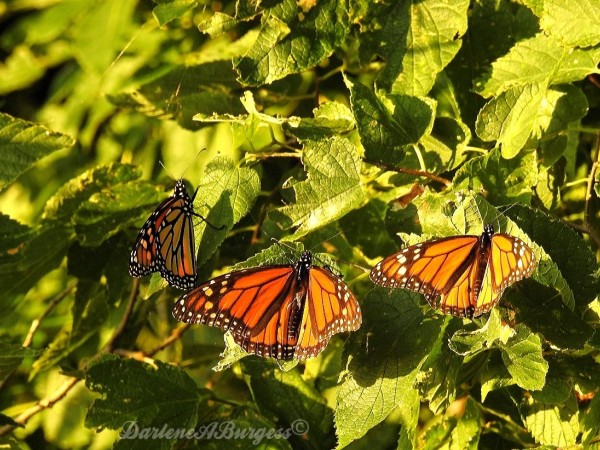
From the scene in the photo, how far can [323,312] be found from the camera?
1.41 meters

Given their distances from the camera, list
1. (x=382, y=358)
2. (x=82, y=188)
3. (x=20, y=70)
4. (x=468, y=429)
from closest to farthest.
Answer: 1. (x=382, y=358)
2. (x=468, y=429)
3. (x=82, y=188)
4. (x=20, y=70)

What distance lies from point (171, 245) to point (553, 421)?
0.72 meters

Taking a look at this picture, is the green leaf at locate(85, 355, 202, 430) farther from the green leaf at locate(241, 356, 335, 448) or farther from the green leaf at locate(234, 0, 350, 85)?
the green leaf at locate(234, 0, 350, 85)

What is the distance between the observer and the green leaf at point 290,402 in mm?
1807

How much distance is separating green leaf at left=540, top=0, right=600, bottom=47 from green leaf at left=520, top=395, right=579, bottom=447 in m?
0.58

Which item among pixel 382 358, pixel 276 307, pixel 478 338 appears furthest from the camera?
pixel 276 307

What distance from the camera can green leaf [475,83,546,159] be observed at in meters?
1.47

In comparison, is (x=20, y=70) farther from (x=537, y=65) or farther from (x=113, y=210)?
(x=537, y=65)

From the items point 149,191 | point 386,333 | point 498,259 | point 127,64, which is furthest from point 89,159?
point 498,259

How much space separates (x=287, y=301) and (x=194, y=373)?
2.64ft

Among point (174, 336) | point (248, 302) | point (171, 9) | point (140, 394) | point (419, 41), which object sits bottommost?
point (174, 336)

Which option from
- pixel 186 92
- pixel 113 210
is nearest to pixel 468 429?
pixel 113 210

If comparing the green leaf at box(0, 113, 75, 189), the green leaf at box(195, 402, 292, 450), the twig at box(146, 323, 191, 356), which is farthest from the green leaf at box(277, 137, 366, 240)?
the twig at box(146, 323, 191, 356)

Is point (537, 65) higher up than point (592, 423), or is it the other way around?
point (537, 65)
